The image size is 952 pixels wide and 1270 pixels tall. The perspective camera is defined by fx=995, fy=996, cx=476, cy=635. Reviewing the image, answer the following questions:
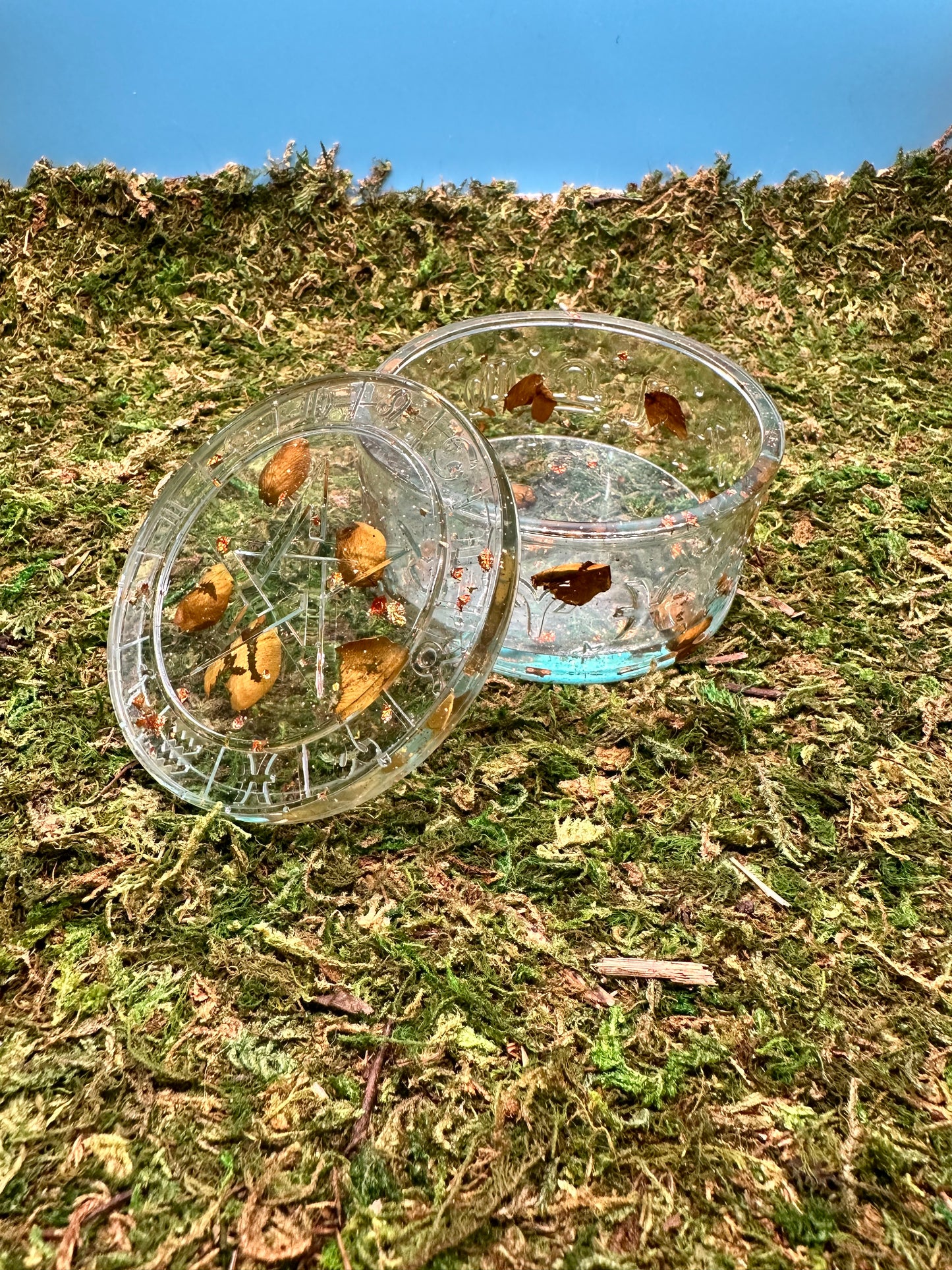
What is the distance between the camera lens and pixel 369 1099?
0.94 m

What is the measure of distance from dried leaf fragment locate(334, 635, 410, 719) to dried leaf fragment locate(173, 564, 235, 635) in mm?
209

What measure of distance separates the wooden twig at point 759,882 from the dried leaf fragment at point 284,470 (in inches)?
29.1

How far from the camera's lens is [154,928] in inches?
42.4

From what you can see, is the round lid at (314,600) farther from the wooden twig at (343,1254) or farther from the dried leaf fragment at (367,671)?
the wooden twig at (343,1254)

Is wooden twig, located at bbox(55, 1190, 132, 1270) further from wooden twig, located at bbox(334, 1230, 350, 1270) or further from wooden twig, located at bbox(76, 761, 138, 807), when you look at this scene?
wooden twig, located at bbox(76, 761, 138, 807)

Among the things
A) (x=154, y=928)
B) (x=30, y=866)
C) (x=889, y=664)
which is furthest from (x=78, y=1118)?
(x=889, y=664)

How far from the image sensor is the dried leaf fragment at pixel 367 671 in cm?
113

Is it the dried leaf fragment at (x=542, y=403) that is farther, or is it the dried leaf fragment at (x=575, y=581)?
the dried leaf fragment at (x=542, y=403)

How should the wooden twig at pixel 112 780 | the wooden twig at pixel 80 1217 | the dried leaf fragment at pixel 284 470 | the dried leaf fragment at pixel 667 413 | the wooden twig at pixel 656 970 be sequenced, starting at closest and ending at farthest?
the wooden twig at pixel 80 1217
the wooden twig at pixel 656 970
the wooden twig at pixel 112 780
the dried leaf fragment at pixel 284 470
the dried leaf fragment at pixel 667 413

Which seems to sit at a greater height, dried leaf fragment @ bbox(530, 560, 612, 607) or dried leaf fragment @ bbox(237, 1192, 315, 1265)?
dried leaf fragment @ bbox(530, 560, 612, 607)

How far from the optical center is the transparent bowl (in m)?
1.27

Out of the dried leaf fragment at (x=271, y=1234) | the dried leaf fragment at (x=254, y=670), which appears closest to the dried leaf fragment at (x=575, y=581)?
the dried leaf fragment at (x=254, y=670)

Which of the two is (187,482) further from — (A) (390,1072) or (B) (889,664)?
(B) (889,664)

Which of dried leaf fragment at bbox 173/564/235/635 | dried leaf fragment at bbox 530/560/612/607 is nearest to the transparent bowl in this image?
dried leaf fragment at bbox 530/560/612/607
